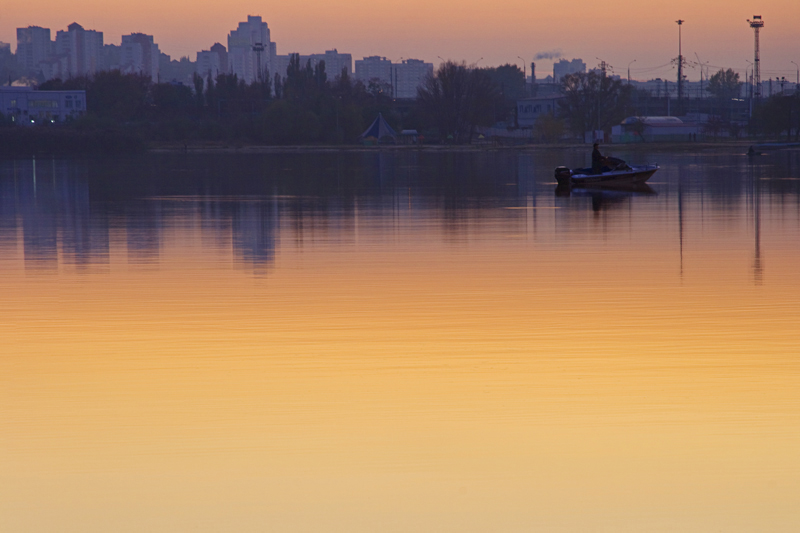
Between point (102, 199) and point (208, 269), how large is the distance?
17.5 m

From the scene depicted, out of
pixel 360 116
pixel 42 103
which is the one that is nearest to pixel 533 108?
pixel 360 116

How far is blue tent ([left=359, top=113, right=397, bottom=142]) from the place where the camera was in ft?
429

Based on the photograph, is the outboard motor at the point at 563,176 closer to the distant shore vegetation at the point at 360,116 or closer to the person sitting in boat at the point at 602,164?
the person sitting in boat at the point at 602,164

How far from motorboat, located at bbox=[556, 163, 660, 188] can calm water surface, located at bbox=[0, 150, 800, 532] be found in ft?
57.1

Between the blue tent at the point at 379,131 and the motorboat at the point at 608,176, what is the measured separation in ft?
309

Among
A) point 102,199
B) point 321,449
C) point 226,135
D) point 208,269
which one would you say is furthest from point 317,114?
point 321,449

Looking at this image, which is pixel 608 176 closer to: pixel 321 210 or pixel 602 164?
pixel 602 164

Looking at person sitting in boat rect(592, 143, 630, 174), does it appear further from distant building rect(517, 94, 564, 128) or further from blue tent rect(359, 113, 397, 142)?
distant building rect(517, 94, 564, 128)

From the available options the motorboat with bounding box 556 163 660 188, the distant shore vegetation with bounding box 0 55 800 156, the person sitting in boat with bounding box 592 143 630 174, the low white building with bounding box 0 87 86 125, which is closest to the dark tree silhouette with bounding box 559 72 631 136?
the distant shore vegetation with bounding box 0 55 800 156

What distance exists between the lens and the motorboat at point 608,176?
117ft

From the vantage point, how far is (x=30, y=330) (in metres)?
10.6

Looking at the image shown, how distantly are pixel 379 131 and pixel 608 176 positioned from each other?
96506 millimetres

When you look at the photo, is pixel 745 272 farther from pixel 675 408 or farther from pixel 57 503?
pixel 57 503

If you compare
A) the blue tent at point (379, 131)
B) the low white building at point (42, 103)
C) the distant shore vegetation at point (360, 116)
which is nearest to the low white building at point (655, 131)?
the distant shore vegetation at point (360, 116)
